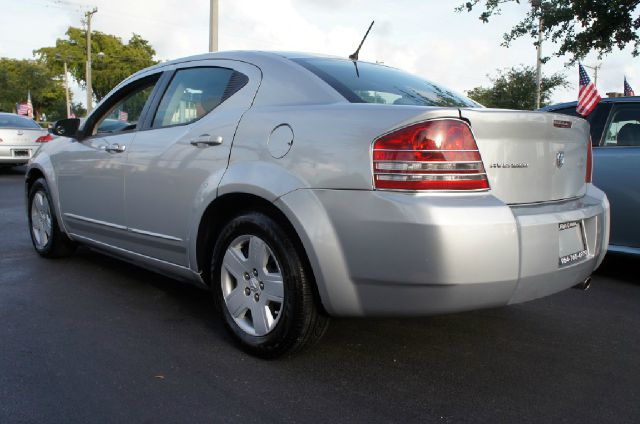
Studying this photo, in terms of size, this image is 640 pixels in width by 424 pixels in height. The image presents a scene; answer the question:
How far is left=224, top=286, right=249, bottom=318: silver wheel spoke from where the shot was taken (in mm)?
3152

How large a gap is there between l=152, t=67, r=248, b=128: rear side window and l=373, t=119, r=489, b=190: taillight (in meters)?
1.19

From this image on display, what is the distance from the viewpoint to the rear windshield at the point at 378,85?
309 cm

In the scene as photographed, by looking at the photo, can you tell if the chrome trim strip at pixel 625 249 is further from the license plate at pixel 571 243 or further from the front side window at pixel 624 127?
the license plate at pixel 571 243

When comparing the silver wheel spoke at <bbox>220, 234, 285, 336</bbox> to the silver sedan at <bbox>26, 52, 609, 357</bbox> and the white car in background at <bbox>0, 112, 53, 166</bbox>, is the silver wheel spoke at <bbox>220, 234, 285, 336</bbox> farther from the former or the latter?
the white car in background at <bbox>0, 112, 53, 166</bbox>

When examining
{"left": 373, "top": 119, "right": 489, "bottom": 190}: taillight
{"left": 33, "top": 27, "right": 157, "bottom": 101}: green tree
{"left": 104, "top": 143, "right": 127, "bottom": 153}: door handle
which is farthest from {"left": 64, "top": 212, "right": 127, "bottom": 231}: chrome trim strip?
{"left": 33, "top": 27, "right": 157, "bottom": 101}: green tree

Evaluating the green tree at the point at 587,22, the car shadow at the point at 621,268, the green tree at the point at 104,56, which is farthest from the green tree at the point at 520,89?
the green tree at the point at 104,56

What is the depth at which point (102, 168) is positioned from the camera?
13.7 ft

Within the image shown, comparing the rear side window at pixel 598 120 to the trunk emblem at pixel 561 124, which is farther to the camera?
the rear side window at pixel 598 120

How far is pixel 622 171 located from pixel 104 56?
64.4 metres

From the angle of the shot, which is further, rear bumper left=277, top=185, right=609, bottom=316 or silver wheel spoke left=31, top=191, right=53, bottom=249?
silver wheel spoke left=31, top=191, right=53, bottom=249

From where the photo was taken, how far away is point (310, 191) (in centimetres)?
273

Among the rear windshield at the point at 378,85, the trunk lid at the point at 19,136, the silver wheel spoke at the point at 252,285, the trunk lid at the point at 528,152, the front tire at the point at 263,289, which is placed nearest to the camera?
the trunk lid at the point at 528,152

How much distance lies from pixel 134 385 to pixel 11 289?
206 centimetres

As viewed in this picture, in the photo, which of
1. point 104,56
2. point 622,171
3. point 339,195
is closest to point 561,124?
point 339,195
